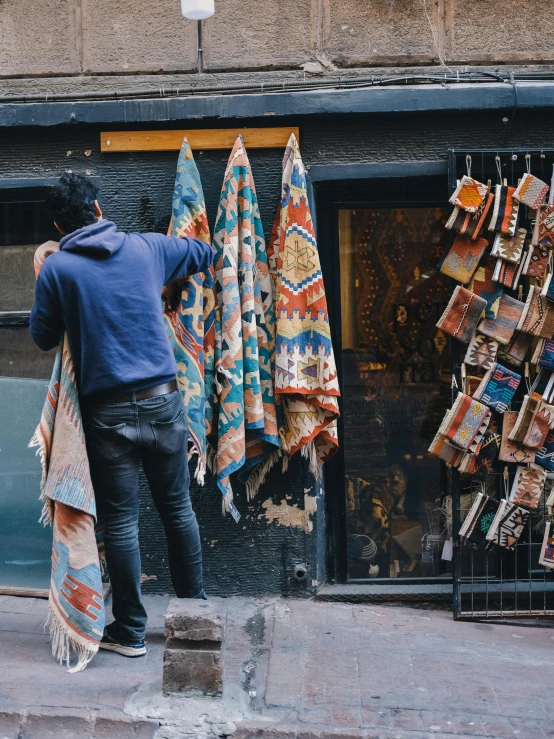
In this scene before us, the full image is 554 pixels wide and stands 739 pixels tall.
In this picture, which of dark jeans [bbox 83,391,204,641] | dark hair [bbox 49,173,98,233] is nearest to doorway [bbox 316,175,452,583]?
dark jeans [bbox 83,391,204,641]

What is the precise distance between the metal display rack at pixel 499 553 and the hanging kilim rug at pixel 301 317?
74cm

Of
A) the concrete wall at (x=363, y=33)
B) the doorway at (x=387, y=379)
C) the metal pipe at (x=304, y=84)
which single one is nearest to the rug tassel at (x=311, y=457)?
→ the doorway at (x=387, y=379)

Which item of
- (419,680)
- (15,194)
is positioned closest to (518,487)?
(419,680)

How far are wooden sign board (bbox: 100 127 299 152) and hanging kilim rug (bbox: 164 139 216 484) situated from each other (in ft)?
0.59

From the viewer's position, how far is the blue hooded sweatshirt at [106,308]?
160 inches

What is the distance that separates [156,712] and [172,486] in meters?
1.01

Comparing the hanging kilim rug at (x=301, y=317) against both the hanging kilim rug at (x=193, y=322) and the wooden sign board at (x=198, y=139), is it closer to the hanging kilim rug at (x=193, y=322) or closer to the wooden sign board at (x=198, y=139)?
the wooden sign board at (x=198, y=139)

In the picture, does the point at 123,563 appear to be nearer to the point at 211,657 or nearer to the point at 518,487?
the point at 211,657

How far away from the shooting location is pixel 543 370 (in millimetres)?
5043

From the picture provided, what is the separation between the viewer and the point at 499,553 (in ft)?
17.2

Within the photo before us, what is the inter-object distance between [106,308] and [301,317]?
1.20m

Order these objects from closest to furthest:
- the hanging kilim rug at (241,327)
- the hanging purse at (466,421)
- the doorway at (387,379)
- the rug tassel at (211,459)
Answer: the hanging kilim rug at (241,327), the hanging purse at (466,421), the rug tassel at (211,459), the doorway at (387,379)

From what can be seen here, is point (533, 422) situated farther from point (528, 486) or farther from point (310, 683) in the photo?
point (310, 683)

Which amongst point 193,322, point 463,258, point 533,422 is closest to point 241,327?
point 193,322
